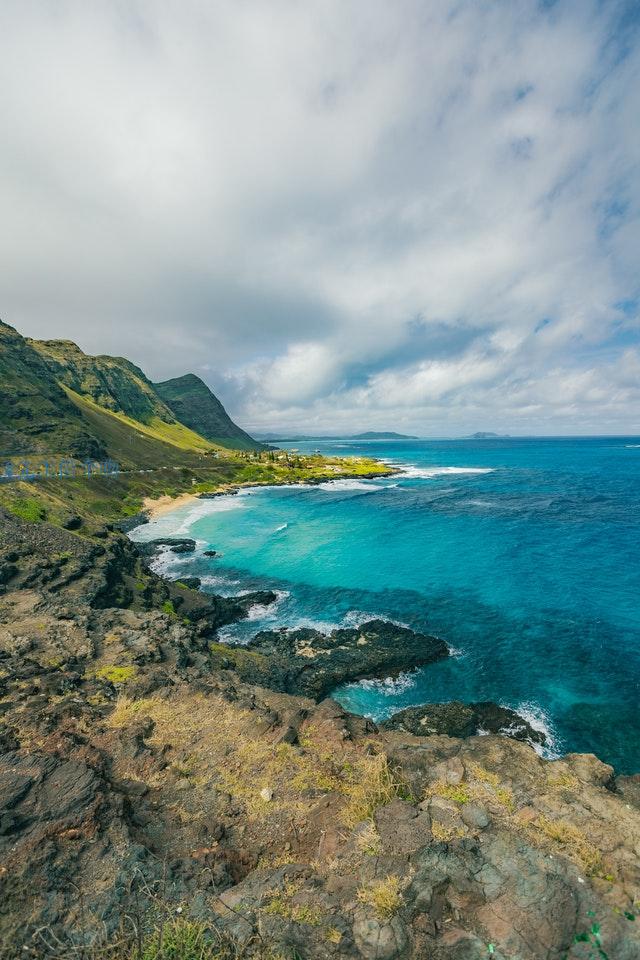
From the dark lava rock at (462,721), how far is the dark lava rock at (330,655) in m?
4.72

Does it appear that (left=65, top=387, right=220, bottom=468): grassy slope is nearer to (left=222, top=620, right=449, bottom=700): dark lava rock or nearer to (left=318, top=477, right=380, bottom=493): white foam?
(left=318, top=477, right=380, bottom=493): white foam

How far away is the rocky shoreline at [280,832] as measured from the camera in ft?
22.9

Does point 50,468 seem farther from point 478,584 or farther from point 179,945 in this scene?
point 179,945

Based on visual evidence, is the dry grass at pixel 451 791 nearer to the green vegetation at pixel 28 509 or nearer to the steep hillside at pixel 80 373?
the green vegetation at pixel 28 509

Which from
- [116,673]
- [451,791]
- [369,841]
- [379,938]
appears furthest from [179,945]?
[116,673]

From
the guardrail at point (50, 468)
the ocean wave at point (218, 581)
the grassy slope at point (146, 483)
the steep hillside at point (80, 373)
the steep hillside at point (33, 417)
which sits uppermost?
the steep hillside at point (80, 373)

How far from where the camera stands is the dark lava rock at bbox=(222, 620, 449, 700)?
24781mm

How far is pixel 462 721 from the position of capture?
20.9 meters

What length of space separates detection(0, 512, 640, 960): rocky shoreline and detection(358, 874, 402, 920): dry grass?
35 mm

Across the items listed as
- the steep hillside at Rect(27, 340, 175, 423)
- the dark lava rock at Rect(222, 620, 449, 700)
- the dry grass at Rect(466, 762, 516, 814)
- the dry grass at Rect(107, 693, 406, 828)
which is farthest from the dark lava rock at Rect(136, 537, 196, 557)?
the steep hillside at Rect(27, 340, 175, 423)

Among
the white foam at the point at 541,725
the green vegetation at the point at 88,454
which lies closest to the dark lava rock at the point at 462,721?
the white foam at the point at 541,725

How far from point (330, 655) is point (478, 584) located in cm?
2004

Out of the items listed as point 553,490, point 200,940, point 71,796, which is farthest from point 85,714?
point 553,490

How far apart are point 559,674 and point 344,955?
25.0 meters
